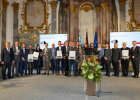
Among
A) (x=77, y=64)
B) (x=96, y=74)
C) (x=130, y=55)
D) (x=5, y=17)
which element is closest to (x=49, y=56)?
(x=77, y=64)

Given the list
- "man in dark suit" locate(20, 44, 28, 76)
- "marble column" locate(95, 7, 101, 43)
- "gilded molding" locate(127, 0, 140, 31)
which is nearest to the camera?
"man in dark suit" locate(20, 44, 28, 76)

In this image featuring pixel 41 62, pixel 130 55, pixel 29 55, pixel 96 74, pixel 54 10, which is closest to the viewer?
pixel 96 74

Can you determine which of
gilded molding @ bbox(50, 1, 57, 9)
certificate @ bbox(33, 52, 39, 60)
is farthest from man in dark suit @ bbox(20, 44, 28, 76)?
gilded molding @ bbox(50, 1, 57, 9)

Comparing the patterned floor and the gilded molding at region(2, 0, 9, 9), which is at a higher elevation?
the gilded molding at region(2, 0, 9, 9)

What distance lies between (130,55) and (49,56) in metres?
3.95

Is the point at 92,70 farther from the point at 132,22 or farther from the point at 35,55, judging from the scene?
the point at 132,22

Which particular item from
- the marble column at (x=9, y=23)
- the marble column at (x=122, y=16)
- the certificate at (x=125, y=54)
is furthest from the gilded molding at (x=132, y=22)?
the marble column at (x=9, y=23)

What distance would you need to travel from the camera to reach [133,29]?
1052 centimetres

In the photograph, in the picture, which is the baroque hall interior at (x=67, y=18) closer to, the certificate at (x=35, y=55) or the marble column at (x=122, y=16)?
the marble column at (x=122, y=16)

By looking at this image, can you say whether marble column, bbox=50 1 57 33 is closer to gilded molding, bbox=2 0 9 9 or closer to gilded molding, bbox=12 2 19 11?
gilded molding, bbox=12 2 19 11

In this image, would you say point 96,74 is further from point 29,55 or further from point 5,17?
point 5,17

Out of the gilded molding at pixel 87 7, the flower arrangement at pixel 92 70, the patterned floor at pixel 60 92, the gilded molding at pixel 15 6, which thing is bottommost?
the patterned floor at pixel 60 92

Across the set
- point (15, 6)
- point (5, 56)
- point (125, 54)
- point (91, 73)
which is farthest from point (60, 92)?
point (15, 6)

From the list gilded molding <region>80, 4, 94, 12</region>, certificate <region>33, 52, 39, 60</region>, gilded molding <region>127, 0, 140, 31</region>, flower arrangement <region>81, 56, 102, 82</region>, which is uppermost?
gilded molding <region>80, 4, 94, 12</region>
